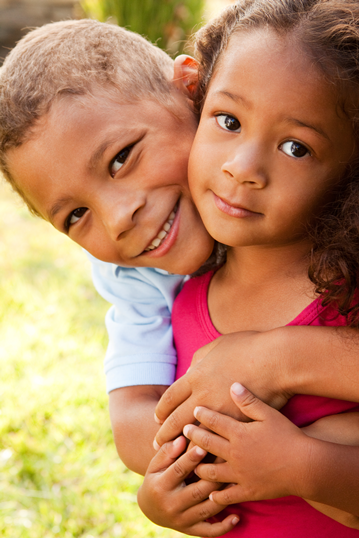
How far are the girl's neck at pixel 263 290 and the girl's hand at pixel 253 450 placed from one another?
0.90ft

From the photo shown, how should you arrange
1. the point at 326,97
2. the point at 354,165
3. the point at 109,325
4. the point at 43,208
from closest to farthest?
the point at 326,97 < the point at 354,165 < the point at 43,208 < the point at 109,325

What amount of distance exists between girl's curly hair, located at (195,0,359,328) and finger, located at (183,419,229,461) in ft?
1.66

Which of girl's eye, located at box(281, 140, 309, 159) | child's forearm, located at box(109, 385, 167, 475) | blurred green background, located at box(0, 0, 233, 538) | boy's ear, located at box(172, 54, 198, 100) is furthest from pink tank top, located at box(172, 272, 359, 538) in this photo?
blurred green background, located at box(0, 0, 233, 538)

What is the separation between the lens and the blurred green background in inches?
106

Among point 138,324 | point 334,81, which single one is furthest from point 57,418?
point 334,81

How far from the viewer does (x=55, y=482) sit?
114 inches

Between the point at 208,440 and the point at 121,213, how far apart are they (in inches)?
30.1

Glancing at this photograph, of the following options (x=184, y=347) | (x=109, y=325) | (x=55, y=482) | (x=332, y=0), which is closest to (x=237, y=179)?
(x=332, y=0)

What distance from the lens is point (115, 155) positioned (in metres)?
1.74

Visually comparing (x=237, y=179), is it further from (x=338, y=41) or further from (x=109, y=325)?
(x=109, y=325)

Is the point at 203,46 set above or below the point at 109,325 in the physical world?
above

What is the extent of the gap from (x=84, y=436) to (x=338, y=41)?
2.59 m

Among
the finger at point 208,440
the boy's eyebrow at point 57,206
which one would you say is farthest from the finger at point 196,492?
the boy's eyebrow at point 57,206

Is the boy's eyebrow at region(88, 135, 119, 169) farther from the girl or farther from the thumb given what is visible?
the thumb
